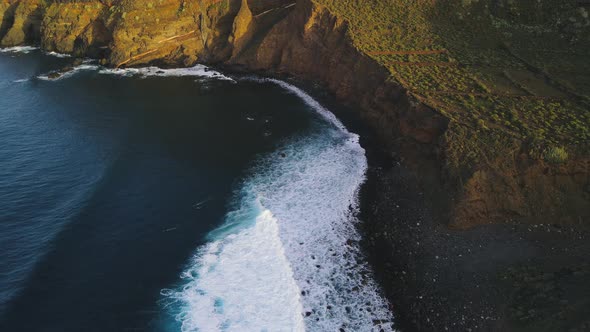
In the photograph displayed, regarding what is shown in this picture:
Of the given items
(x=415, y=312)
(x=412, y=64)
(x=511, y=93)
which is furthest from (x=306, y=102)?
(x=415, y=312)

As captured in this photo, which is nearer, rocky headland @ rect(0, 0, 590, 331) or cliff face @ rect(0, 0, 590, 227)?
rocky headland @ rect(0, 0, 590, 331)

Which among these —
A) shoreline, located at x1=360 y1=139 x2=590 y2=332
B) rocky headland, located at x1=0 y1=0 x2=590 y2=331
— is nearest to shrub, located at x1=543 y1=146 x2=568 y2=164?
rocky headland, located at x1=0 y1=0 x2=590 y2=331

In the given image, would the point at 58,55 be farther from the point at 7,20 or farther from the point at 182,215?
the point at 182,215

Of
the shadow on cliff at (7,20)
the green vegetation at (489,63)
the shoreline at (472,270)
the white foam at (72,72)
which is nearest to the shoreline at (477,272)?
the shoreline at (472,270)

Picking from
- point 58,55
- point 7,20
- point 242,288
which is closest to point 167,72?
point 58,55

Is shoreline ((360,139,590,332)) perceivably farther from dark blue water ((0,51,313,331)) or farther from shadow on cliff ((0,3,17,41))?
shadow on cliff ((0,3,17,41))

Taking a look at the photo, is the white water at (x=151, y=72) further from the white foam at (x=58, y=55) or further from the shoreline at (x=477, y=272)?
the shoreline at (x=477, y=272)
